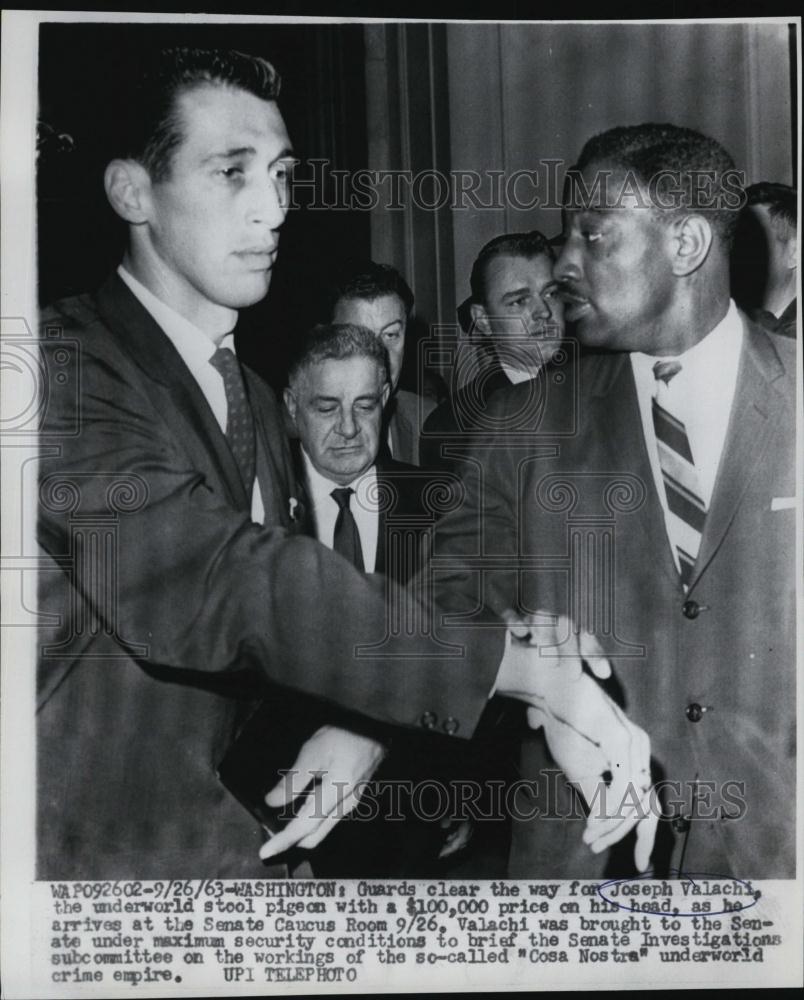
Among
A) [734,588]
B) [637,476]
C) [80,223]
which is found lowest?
[734,588]

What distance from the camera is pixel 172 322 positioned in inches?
138

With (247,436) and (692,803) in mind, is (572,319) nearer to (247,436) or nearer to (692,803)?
(247,436)

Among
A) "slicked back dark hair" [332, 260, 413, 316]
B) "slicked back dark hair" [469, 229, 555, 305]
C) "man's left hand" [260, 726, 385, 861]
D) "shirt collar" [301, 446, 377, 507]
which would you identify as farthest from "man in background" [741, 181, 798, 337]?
"man's left hand" [260, 726, 385, 861]

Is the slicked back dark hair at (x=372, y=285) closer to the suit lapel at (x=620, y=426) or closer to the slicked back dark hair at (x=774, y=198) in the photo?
the suit lapel at (x=620, y=426)

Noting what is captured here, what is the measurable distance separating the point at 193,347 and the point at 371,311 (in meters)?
0.49

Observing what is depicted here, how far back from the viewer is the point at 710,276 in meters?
3.59

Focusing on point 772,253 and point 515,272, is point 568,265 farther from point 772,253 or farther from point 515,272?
point 772,253

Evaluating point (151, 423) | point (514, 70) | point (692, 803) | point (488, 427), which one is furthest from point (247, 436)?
point (692, 803)

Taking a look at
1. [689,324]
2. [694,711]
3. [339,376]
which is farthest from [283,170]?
[694,711]

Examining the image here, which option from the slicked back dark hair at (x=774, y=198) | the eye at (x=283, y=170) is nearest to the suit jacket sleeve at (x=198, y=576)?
the eye at (x=283, y=170)

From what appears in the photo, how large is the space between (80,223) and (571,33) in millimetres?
1451

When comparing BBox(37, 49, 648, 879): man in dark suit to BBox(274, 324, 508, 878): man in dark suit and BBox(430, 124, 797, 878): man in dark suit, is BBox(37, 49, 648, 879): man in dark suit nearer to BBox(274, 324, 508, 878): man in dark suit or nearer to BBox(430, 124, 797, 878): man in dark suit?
BBox(274, 324, 508, 878): man in dark suit

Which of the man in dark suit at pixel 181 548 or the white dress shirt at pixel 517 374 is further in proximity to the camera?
the white dress shirt at pixel 517 374

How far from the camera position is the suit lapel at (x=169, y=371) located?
3.48 m
